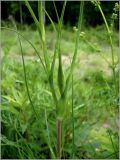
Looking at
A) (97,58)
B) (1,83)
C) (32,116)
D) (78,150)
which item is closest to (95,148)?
(78,150)

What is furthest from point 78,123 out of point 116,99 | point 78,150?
point 116,99

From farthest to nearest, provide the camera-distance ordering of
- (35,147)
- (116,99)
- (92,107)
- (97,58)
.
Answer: (97,58) < (92,107) < (35,147) < (116,99)

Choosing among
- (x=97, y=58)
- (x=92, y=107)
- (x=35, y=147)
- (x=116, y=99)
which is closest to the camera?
(x=116, y=99)

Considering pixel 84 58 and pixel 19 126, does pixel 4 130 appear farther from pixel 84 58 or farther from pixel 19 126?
pixel 84 58

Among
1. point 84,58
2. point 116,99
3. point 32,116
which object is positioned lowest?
point 84,58

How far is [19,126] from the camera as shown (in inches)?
46.6

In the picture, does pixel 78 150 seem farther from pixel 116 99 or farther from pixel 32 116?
pixel 116 99

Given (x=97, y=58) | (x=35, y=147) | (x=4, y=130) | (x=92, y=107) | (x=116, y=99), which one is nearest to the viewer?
(x=116, y=99)

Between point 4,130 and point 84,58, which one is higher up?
point 4,130

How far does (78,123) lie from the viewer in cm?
125

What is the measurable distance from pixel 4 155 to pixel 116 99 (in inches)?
17.7

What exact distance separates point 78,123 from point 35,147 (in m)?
0.18

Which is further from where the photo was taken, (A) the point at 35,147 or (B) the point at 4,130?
(B) the point at 4,130

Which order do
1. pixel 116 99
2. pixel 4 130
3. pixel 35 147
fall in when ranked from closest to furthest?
pixel 116 99
pixel 35 147
pixel 4 130
